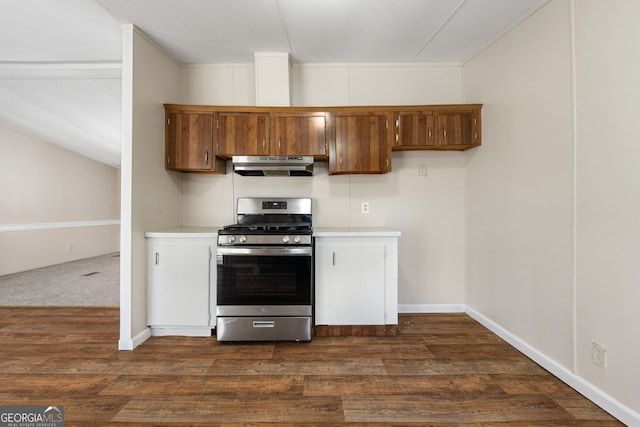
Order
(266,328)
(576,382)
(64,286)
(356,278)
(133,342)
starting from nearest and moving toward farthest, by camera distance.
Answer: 1. (576,382)
2. (133,342)
3. (266,328)
4. (356,278)
5. (64,286)

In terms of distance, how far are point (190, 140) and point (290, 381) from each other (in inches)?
89.0

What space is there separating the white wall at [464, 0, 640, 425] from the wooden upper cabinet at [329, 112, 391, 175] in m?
0.99

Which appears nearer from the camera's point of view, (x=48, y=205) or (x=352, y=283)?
(x=352, y=283)

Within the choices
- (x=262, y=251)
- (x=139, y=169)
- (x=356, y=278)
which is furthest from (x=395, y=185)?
(x=139, y=169)

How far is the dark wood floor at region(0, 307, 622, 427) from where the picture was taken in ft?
5.27

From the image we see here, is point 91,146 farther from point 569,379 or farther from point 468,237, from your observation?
point 569,379

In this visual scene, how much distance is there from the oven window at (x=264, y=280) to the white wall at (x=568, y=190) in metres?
1.75

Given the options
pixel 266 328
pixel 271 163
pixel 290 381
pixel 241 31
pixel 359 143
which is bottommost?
pixel 290 381

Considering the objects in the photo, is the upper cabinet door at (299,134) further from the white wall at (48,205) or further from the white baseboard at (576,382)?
the white wall at (48,205)

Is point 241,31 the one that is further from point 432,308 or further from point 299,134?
point 432,308

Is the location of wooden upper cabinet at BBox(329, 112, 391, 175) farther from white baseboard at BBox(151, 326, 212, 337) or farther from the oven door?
white baseboard at BBox(151, 326, 212, 337)

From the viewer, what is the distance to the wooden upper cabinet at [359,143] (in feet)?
9.10

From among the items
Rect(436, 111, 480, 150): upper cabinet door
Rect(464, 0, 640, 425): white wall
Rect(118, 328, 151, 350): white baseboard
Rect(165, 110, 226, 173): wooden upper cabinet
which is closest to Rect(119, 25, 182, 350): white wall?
Rect(118, 328, 151, 350): white baseboard

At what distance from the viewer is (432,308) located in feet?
10.3
